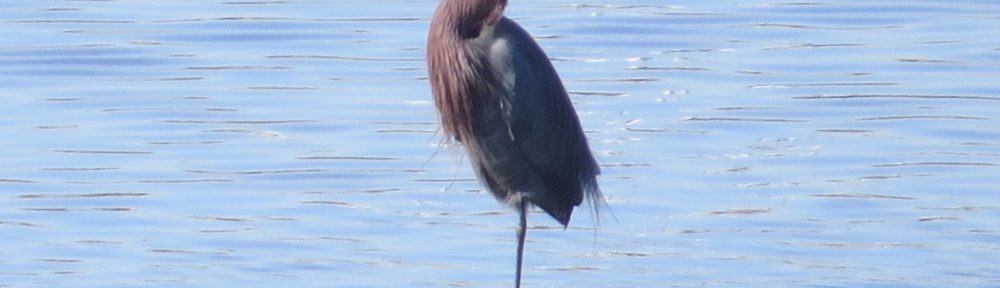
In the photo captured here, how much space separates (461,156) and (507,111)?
0.73m

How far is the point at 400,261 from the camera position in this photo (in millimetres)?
7398

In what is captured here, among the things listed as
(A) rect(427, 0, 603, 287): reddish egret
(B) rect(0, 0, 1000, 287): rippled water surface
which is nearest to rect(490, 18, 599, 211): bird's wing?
(A) rect(427, 0, 603, 287): reddish egret

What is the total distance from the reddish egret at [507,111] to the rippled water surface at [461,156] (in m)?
0.55

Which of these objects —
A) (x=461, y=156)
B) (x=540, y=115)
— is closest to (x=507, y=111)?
(x=540, y=115)

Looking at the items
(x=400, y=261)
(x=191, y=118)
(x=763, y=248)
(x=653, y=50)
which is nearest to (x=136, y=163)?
(x=191, y=118)

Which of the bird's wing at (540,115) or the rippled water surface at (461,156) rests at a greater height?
the bird's wing at (540,115)

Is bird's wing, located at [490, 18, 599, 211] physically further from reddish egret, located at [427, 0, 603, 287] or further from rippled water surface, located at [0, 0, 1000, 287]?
rippled water surface, located at [0, 0, 1000, 287]

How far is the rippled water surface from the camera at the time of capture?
293 inches

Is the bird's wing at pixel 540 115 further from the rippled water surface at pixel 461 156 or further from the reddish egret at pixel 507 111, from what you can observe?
the rippled water surface at pixel 461 156

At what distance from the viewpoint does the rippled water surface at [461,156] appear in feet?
24.4

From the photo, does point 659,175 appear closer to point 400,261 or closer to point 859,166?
point 859,166

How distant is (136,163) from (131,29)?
2990 millimetres

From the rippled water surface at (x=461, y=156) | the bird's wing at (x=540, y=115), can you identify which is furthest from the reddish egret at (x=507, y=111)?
the rippled water surface at (x=461, y=156)

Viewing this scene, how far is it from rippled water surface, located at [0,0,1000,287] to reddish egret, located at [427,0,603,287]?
1.79ft
